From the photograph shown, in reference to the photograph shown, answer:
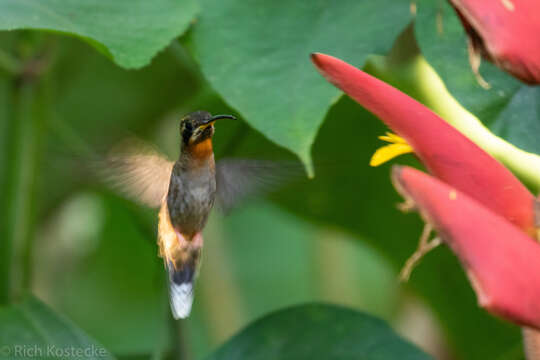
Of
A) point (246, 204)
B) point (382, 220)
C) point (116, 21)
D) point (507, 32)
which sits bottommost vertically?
point (382, 220)

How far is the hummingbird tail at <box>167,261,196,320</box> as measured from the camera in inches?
22.3

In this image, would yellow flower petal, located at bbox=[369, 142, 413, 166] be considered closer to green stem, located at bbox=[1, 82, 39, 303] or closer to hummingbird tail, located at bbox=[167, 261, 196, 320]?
hummingbird tail, located at bbox=[167, 261, 196, 320]

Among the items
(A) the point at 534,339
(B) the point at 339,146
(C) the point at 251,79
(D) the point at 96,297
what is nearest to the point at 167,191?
(C) the point at 251,79

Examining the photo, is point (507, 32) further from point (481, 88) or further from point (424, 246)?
point (481, 88)

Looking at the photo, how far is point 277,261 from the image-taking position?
1587mm

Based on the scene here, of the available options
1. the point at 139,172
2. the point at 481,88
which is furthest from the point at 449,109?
the point at 139,172

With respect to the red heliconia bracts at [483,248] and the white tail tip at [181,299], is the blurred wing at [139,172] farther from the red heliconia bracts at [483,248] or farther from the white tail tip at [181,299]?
the red heliconia bracts at [483,248]

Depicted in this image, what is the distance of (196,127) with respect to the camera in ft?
1.98

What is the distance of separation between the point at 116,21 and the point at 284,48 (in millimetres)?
137

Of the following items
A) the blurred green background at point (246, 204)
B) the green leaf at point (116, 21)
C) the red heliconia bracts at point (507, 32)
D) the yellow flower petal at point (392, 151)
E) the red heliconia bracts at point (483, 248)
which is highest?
the red heliconia bracts at point (507, 32)

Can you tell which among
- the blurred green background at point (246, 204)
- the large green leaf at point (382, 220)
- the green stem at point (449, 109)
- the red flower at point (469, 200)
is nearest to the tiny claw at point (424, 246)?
the red flower at point (469, 200)

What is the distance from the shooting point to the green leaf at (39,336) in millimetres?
616

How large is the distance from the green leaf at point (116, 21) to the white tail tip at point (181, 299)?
0.56ft

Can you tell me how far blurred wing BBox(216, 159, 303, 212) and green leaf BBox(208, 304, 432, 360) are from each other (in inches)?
4.0
